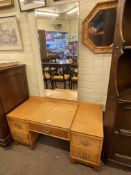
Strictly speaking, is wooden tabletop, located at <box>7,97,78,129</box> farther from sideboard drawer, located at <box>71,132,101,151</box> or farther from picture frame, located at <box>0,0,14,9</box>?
picture frame, located at <box>0,0,14,9</box>

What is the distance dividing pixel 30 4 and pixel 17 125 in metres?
1.57

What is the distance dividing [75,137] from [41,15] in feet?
5.09

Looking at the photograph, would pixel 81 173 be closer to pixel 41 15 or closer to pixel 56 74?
pixel 56 74

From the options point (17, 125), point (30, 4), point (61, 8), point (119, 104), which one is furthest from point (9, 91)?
point (119, 104)

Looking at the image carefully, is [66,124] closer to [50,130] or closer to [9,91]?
[50,130]

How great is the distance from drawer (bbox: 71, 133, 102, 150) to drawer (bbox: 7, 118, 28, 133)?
65 cm

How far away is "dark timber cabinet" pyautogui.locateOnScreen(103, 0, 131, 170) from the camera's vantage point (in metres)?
1.01

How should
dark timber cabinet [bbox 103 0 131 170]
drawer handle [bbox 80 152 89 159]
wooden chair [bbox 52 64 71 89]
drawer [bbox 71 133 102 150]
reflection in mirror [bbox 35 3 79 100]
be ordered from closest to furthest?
1. dark timber cabinet [bbox 103 0 131 170]
2. drawer [bbox 71 133 102 150]
3. drawer handle [bbox 80 152 89 159]
4. reflection in mirror [bbox 35 3 79 100]
5. wooden chair [bbox 52 64 71 89]

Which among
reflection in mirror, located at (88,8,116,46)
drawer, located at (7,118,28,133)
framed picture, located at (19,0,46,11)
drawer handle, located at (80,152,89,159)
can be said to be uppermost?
framed picture, located at (19,0,46,11)

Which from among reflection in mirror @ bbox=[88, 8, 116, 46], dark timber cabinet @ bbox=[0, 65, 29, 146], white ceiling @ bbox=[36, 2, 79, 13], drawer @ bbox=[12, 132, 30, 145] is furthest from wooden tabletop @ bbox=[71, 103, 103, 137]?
white ceiling @ bbox=[36, 2, 79, 13]

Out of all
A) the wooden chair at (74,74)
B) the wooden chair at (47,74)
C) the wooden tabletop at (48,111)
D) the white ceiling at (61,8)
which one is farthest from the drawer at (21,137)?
the white ceiling at (61,8)

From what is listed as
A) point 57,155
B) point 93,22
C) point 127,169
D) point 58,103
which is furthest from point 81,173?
point 93,22

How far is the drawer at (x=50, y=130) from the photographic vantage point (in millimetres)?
1316

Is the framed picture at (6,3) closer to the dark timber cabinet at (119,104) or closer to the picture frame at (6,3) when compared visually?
the picture frame at (6,3)
